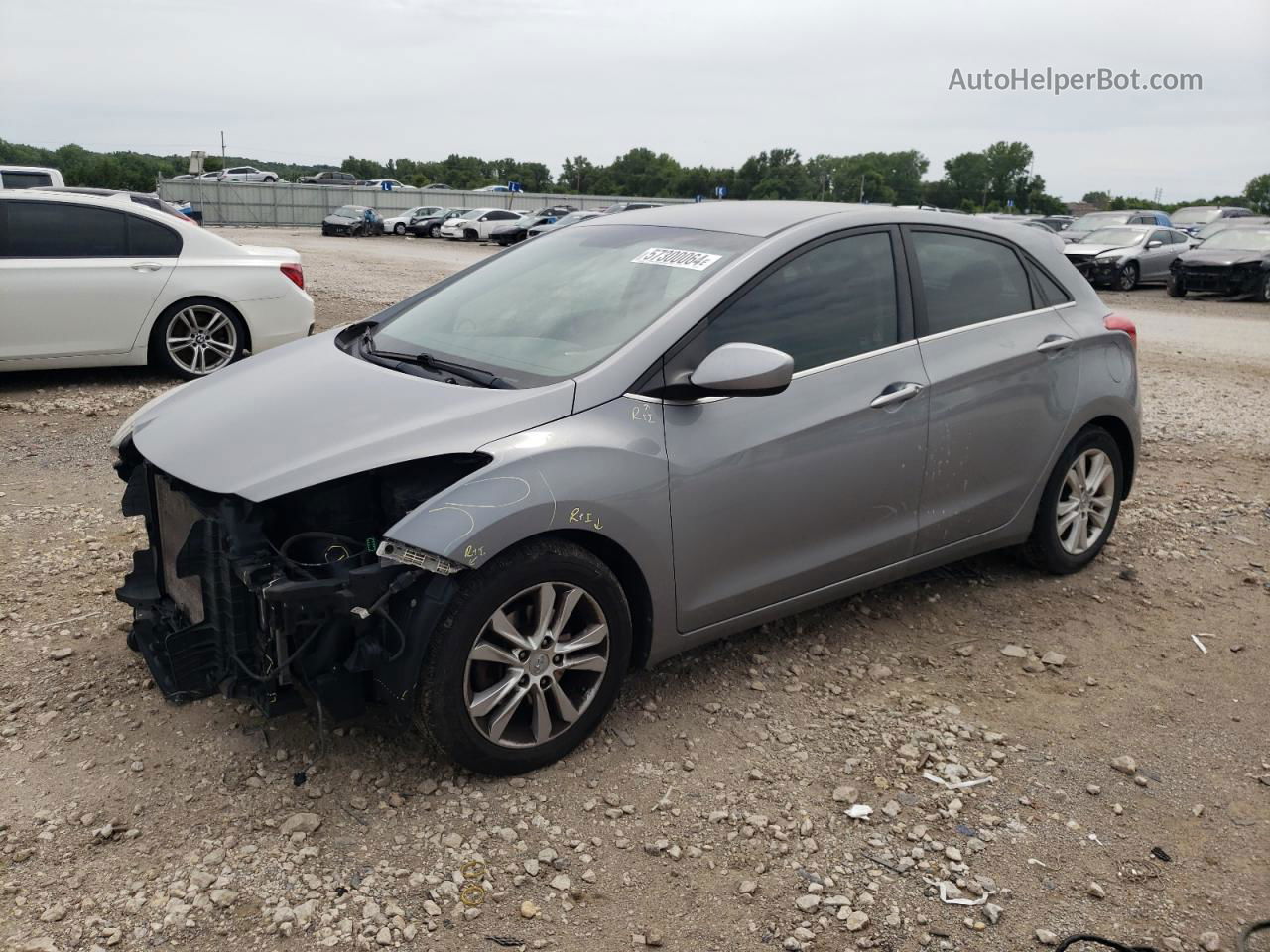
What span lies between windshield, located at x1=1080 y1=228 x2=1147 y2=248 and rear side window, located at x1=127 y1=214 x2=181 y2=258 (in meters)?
21.3

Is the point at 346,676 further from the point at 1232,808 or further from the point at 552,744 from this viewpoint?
the point at 1232,808

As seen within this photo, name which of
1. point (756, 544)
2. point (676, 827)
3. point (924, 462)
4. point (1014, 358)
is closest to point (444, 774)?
point (676, 827)

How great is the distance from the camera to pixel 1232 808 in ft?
11.4

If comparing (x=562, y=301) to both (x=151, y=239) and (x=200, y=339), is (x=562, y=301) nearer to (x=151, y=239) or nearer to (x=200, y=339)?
(x=200, y=339)

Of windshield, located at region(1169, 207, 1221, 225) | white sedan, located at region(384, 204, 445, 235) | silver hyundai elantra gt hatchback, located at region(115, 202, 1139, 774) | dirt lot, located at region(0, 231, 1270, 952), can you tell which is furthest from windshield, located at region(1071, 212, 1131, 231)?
white sedan, located at region(384, 204, 445, 235)

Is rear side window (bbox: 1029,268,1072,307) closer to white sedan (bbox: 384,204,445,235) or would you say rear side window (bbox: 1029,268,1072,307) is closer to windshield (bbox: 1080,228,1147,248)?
windshield (bbox: 1080,228,1147,248)

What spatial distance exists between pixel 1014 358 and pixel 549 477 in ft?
7.71

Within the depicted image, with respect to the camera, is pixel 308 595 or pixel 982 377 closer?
pixel 308 595

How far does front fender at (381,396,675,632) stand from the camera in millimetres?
3092

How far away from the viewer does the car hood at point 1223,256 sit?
72.0ft

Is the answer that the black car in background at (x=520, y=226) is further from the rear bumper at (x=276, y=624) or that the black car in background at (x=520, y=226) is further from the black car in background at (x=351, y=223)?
the rear bumper at (x=276, y=624)

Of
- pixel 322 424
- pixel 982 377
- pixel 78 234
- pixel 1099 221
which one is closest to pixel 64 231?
pixel 78 234

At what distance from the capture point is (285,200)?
56.1 metres

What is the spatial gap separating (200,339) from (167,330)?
0.92 feet
